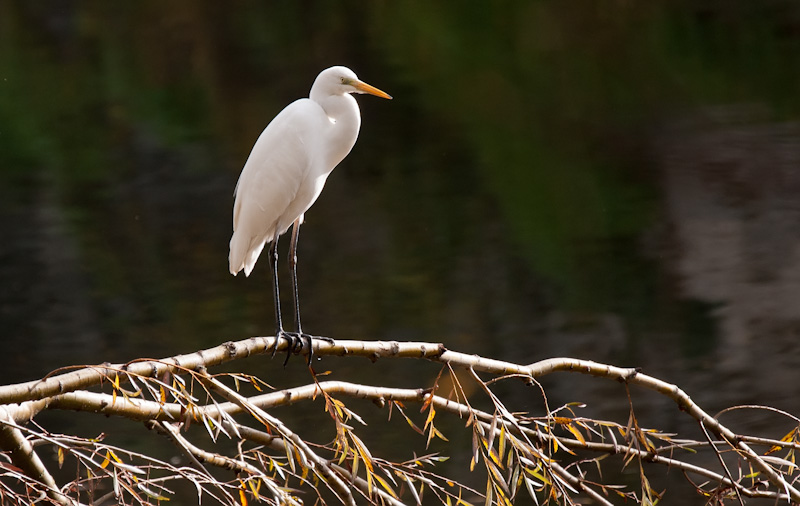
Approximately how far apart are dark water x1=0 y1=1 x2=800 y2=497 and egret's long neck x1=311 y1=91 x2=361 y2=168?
235cm

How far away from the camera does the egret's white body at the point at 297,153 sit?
182 centimetres

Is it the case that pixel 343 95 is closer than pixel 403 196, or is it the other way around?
pixel 343 95

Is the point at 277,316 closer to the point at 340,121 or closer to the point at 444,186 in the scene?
the point at 340,121

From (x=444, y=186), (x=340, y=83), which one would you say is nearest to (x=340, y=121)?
(x=340, y=83)

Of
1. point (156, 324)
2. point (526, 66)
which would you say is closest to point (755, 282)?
point (156, 324)

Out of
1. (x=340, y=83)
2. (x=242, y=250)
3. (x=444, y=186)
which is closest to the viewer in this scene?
(x=340, y=83)

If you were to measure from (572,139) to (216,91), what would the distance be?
3418 millimetres

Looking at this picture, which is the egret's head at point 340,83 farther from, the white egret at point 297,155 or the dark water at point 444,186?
the dark water at point 444,186

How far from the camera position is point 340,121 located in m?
1.83

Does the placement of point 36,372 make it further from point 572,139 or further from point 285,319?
point 572,139

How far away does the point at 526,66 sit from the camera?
9.02 meters

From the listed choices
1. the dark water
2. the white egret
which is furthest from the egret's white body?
the dark water

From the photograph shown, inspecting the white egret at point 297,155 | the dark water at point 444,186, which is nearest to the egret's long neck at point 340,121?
the white egret at point 297,155

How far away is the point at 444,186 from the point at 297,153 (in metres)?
4.88
